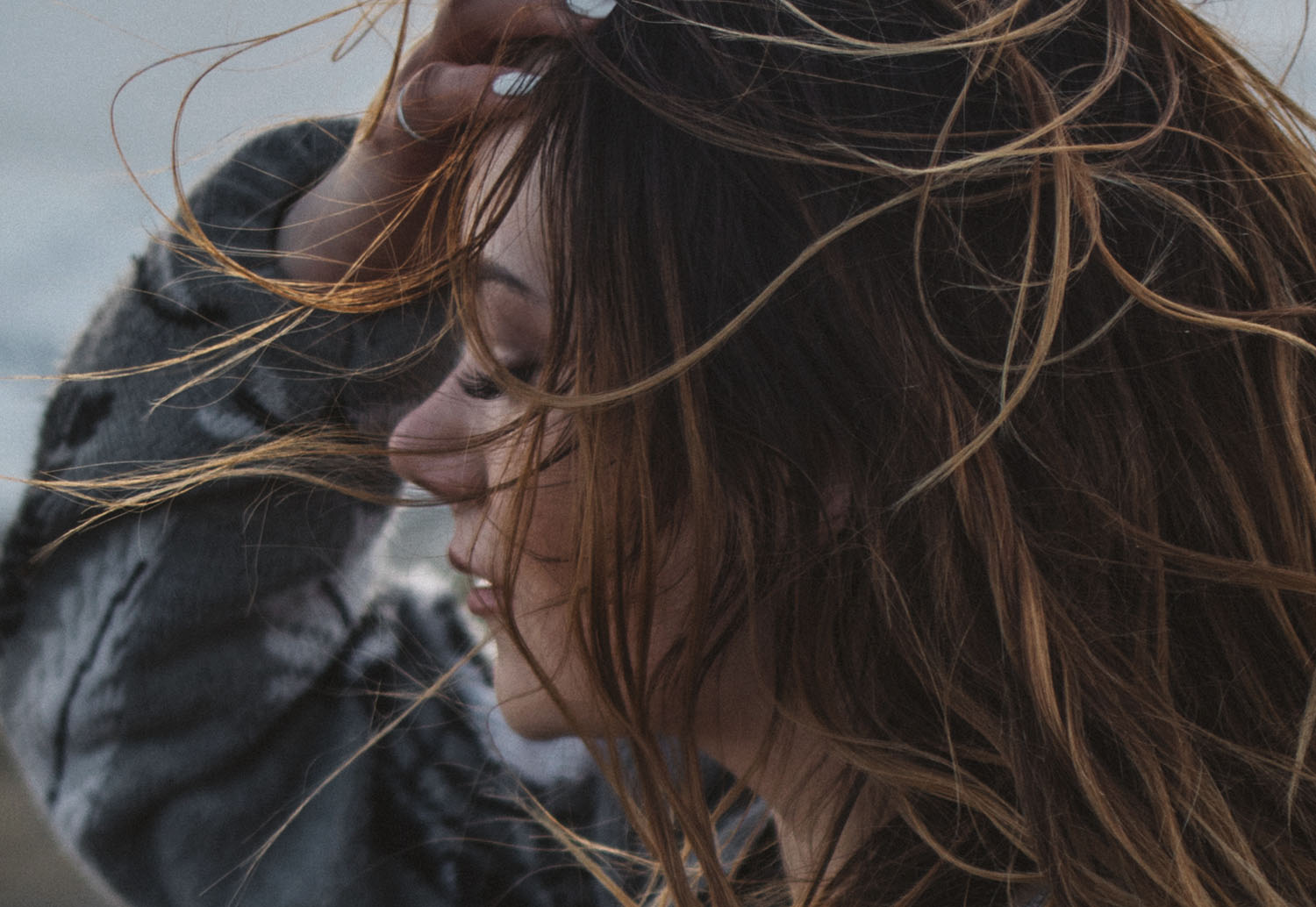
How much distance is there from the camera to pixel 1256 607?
625 mm

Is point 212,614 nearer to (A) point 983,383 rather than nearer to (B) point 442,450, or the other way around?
(B) point 442,450

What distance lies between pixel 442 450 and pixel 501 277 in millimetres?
131

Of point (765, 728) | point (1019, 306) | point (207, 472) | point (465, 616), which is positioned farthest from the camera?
point (465, 616)

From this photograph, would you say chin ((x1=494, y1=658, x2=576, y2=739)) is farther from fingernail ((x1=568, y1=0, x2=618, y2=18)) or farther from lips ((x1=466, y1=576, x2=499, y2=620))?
fingernail ((x1=568, y1=0, x2=618, y2=18))

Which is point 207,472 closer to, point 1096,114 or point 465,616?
point 465,616

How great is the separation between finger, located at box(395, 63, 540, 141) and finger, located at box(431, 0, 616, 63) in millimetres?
20

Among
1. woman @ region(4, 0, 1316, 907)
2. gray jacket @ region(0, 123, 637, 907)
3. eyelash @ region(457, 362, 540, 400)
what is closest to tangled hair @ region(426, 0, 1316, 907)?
woman @ region(4, 0, 1316, 907)

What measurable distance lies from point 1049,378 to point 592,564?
295 mm

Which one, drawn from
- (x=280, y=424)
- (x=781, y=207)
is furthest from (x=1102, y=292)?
(x=280, y=424)

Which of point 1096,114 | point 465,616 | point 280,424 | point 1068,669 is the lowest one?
point 465,616

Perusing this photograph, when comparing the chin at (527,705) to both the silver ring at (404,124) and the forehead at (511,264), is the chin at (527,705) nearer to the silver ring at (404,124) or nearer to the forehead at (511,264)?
the forehead at (511,264)

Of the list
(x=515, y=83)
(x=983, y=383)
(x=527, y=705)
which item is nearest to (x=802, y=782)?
(x=527, y=705)

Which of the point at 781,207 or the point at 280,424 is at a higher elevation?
the point at 781,207

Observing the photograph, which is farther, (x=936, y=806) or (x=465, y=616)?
(x=465, y=616)
